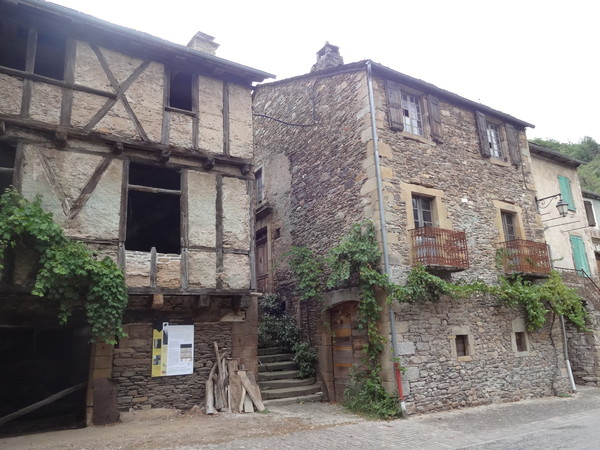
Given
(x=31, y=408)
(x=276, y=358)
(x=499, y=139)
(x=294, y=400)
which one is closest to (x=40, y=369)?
(x=31, y=408)

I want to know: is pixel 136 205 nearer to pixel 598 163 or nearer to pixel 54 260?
pixel 54 260

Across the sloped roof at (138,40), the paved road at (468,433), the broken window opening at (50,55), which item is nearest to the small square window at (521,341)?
the paved road at (468,433)

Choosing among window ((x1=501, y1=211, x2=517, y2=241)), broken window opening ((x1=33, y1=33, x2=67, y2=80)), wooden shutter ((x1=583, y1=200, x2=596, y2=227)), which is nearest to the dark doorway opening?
broken window opening ((x1=33, y1=33, x2=67, y2=80))

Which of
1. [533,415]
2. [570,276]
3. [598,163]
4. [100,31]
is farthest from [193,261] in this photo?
[598,163]

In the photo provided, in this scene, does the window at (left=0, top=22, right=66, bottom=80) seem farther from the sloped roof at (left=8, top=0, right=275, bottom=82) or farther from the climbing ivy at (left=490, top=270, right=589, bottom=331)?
the climbing ivy at (left=490, top=270, right=589, bottom=331)

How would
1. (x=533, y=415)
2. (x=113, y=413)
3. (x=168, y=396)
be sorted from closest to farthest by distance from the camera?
(x=113, y=413), (x=168, y=396), (x=533, y=415)

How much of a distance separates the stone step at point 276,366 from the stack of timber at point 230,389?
1433mm

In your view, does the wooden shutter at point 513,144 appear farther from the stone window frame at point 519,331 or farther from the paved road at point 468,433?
the paved road at point 468,433

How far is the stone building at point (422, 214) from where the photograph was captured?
29.1ft

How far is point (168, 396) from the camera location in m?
7.77

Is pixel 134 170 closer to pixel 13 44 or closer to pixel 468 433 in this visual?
pixel 13 44

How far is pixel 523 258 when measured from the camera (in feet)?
34.0

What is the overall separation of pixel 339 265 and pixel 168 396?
4.01m

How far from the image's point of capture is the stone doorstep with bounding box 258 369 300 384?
377 inches
